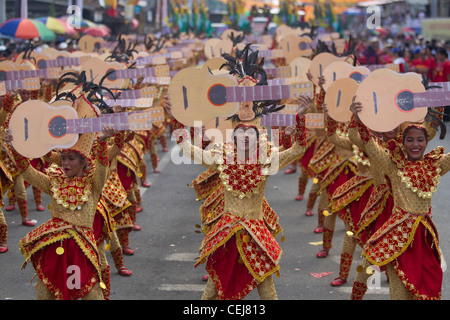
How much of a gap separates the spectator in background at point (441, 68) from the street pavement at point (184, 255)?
6.09 meters

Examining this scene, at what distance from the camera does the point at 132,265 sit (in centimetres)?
762

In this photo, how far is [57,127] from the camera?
5145mm

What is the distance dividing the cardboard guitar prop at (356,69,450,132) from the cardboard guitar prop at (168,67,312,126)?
0.63 meters

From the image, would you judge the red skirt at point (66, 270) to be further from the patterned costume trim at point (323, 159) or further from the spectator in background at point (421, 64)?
the spectator in background at point (421, 64)

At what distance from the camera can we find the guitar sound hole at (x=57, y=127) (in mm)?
5137

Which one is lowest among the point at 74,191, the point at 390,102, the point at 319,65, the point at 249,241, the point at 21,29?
the point at 249,241

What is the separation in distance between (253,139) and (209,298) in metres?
1.27

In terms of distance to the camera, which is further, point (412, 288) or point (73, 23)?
point (73, 23)

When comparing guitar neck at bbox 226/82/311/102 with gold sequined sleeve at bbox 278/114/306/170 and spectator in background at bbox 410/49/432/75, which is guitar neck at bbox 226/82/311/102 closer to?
gold sequined sleeve at bbox 278/114/306/170

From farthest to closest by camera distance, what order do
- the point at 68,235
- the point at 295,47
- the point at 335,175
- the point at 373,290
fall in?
the point at 295,47, the point at 335,175, the point at 373,290, the point at 68,235

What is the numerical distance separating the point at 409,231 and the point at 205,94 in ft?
6.04

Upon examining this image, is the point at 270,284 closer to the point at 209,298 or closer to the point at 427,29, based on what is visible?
the point at 209,298

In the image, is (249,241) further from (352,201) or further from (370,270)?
(352,201)

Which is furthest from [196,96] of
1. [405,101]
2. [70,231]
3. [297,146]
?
[405,101]
